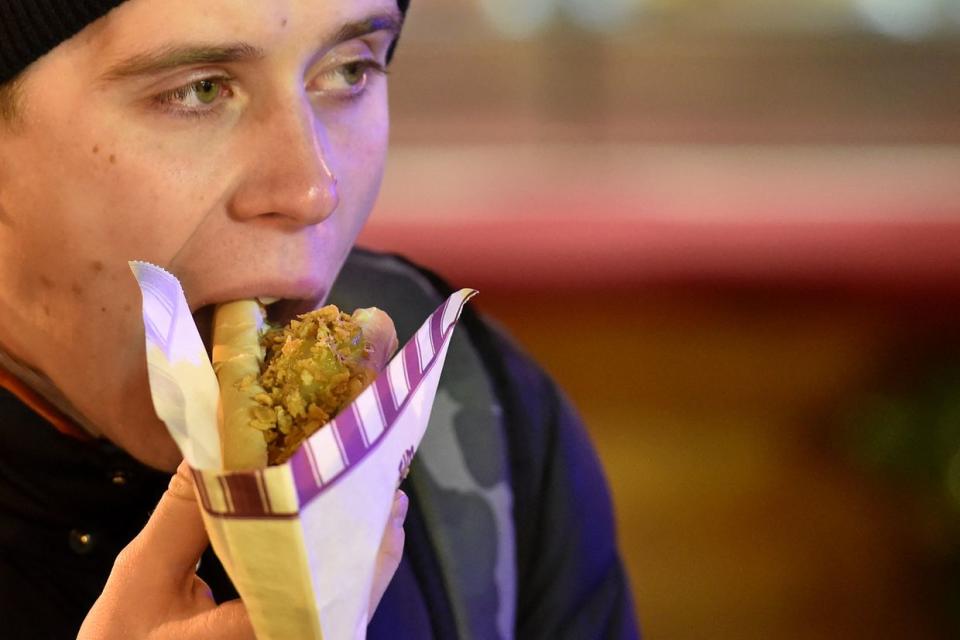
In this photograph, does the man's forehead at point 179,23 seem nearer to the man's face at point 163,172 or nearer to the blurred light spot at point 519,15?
the man's face at point 163,172

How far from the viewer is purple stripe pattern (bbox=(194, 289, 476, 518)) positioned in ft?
2.35

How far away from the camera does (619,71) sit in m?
→ 3.10

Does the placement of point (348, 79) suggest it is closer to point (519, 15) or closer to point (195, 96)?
point (195, 96)

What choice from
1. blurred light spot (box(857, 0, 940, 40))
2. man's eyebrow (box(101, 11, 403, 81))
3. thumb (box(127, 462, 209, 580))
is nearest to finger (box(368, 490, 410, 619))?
thumb (box(127, 462, 209, 580))

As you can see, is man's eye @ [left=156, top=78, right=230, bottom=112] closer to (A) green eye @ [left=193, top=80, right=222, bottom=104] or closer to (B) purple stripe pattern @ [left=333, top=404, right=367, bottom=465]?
(A) green eye @ [left=193, top=80, right=222, bottom=104]

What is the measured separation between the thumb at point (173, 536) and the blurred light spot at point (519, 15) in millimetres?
2410

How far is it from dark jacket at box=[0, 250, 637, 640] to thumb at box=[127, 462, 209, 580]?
1.00 ft

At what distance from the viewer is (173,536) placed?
2.75 ft

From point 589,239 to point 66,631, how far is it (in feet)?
5.77

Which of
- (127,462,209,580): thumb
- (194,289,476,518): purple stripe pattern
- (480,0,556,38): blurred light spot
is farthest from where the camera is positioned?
(480,0,556,38): blurred light spot

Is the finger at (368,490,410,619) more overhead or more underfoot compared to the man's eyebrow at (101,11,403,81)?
more underfoot

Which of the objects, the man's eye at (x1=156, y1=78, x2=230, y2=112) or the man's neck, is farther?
the man's neck

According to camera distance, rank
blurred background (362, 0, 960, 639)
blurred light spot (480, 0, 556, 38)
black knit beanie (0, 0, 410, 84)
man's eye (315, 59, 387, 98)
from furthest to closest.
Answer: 1. blurred light spot (480, 0, 556, 38)
2. blurred background (362, 0, 960, 639)
3. man's eye (315, 59, 387, 98)
4. black knit beanie (0, 0, 410, 84)

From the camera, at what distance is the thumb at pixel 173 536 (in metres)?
0.83
